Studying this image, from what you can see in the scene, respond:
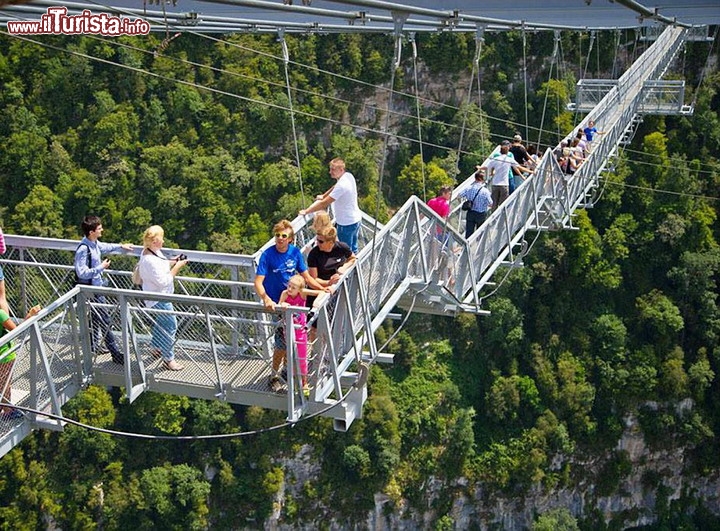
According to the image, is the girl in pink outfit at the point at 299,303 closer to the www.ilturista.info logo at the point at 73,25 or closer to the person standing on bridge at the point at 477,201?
the person standing on bridge at the point at 477,201

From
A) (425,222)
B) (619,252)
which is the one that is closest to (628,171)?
(619,252)

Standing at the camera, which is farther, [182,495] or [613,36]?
[613,36]

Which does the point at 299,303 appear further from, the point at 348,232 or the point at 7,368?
the point at 7,368

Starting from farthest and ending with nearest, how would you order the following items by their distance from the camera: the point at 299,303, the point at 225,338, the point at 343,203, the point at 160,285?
1. the point at 225,338
2. the point at 343,203
3. the point at 160,285
4. the point at 299,303

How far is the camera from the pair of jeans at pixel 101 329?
883cm

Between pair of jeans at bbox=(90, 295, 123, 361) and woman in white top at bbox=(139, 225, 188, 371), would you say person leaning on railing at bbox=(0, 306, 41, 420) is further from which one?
woman in white top at bbox=(139, 225, 188, 371)

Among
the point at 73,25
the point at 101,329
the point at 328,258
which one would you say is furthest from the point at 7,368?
the point at 73,25

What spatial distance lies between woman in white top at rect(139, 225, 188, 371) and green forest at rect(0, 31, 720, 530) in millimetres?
24680

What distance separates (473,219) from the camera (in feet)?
44.5

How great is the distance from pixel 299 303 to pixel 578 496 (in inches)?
1231

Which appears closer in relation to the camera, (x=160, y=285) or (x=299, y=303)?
(x=299, y=303)

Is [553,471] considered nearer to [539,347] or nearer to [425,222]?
[539,347]

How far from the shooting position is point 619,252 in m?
37.8

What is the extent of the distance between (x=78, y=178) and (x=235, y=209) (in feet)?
17.4
